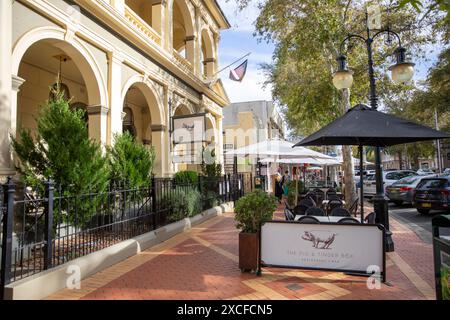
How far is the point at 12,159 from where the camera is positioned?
6.33 meters

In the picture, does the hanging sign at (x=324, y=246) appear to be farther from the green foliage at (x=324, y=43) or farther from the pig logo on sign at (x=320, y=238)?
the green foliage at (x=324, y=43)

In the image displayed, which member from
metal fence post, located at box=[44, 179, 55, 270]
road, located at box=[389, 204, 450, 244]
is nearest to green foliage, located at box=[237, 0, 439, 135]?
road, located at box=[389, 204, 450, 244]

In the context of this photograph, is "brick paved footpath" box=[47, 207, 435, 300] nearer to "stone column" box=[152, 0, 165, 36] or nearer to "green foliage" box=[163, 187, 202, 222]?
"green foliage" box=[163, 187, 202, 222]

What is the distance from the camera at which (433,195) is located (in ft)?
38.9

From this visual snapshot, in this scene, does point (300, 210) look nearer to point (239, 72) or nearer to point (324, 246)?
point (324, 246)

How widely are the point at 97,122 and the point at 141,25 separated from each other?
174 inches

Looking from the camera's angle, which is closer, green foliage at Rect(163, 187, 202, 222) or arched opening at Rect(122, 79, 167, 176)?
green foliage at Rect(163, 187, 202, 222)

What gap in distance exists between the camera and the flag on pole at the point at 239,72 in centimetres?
1603

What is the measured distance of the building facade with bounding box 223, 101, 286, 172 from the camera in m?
29.4

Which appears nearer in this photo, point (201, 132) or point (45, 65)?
point (45, 65)

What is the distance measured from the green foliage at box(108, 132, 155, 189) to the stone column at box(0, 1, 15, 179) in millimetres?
2242
